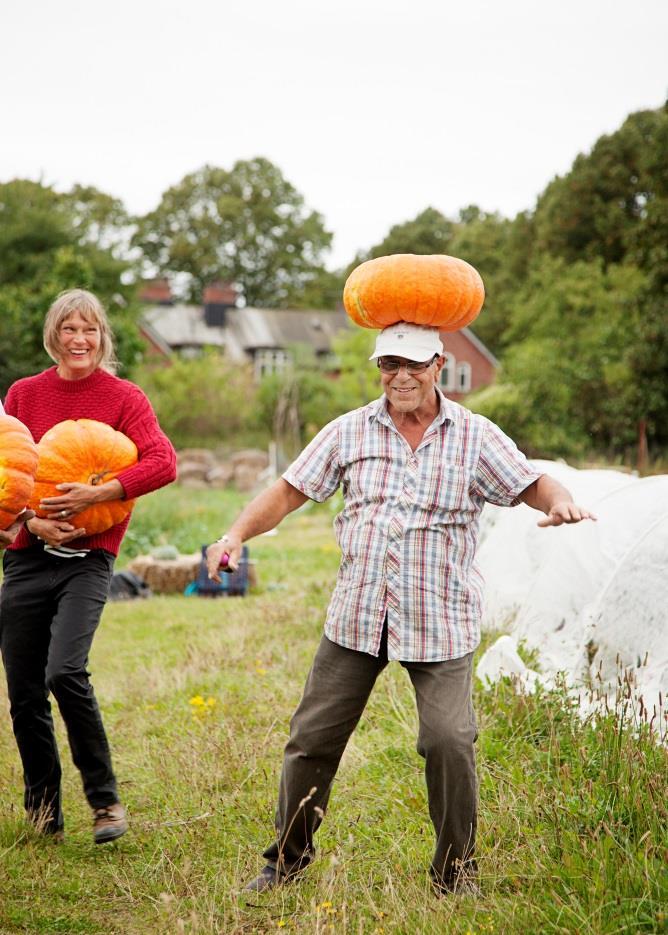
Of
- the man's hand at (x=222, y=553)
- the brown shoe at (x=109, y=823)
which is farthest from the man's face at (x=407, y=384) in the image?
the brown shoe at (x=109, y=823)

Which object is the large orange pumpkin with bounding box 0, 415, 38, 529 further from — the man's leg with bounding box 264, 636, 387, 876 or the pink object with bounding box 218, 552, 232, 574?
the man's leg with bounding box 264, 636, 387, 876

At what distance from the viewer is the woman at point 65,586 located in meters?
4.00

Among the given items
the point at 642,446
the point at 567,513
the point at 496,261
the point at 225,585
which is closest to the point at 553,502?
the point at 567,513

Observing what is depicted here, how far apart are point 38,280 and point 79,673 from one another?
25.8m

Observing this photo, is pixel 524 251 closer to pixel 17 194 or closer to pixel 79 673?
pixel 17 194

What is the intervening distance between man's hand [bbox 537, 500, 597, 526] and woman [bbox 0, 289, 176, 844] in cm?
180

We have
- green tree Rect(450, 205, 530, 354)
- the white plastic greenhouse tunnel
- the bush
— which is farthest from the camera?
green tree Rect(450, 205, 530, 354)

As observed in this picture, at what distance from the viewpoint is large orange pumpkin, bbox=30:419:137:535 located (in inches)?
160

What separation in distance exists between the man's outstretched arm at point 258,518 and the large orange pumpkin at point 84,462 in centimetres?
85

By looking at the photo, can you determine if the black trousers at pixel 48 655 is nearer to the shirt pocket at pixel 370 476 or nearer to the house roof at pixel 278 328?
the shirt pocket at pixel 370 476

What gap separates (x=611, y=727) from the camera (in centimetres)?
373

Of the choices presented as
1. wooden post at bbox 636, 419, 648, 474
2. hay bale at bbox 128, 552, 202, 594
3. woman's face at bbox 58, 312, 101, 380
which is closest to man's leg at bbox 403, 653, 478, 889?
woman's face at bbox 58, 312, 101, 380

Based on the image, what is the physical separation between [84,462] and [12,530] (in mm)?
538

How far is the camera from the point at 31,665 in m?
4.11
